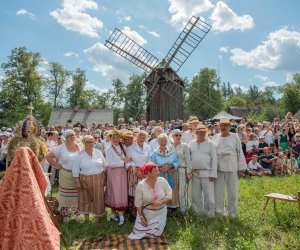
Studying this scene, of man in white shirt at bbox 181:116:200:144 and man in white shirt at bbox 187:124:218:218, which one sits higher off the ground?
man in white shirt at bbox 181:116:200:144

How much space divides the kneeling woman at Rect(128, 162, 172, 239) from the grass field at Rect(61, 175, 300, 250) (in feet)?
0.94

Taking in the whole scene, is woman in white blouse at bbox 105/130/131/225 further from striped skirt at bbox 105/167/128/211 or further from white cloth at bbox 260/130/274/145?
white cloth at bbox 260/130/274/145

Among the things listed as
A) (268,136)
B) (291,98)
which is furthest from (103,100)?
(268,136)

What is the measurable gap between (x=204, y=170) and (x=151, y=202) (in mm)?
1380

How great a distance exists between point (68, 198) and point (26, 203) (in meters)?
4.51

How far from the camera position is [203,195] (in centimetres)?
658

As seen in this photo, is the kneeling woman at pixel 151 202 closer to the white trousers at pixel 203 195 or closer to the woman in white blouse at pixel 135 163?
the woman in white blouse at pixel 135 163

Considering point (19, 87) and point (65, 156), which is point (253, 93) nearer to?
point (19, 87)

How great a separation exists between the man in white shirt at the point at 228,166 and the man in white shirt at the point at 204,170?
0.43ft

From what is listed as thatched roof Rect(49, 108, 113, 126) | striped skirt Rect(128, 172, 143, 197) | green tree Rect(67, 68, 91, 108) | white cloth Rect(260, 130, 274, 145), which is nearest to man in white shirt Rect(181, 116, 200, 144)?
striped skirt Rect(128, 172, 143, 197)

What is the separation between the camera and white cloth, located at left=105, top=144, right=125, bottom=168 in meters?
6.32

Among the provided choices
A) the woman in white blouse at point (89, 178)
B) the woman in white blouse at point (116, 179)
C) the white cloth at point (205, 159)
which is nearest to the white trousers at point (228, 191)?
the white cloth at point (205, 159)

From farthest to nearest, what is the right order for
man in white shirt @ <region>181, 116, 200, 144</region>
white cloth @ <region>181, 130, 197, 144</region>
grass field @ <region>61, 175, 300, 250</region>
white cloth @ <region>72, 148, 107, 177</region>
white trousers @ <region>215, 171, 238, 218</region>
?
white cloth @ <region>181, 130, 197, 144</region> < man in white shirt @ <region>181, 116, 200, 144</region> < white trousers @ <region>215, 171, 238, 218</region> < white cloth @ <region>72, 148, 107, 177</region> < grass field @ <region>61, 175, 300, 250</region>

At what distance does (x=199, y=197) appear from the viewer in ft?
21.5
